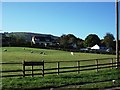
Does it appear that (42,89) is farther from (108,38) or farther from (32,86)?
(108,38)

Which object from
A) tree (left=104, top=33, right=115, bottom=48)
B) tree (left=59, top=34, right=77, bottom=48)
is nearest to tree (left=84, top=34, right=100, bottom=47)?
tree (left=59, top=34, right=77, bottom=48)

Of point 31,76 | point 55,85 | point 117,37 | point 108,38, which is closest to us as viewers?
point 55,85

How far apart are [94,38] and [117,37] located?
498 ft

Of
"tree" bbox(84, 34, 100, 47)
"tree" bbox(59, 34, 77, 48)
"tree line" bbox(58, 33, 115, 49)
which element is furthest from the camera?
"tree" bbox(59, 34, 77, 48)

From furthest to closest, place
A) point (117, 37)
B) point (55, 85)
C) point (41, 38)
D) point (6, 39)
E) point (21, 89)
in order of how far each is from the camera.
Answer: point (41, 38)
point (6, 39)
point (117, 37)
point (55, 85)
point (21, 89)

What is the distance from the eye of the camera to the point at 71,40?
179625mm

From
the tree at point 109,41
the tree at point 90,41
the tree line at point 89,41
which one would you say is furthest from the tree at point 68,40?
the tree at point 109,41

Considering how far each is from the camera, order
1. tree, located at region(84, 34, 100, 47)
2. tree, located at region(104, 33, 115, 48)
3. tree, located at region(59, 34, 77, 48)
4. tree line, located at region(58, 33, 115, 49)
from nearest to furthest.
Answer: tree, located at region(104, 33, 115, 48), tree line, located at region(58, 33, 115, 49), tree, located at region(84, 34, 100, 47), tree, located at region(59, 34, 77, 48)

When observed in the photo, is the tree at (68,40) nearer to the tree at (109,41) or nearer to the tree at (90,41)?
Result: the tree at (90,41)

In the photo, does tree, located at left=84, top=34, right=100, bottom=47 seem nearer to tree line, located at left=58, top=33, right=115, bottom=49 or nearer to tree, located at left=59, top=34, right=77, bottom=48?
tree line, located at left=58, top=33, right=115, bottom=49

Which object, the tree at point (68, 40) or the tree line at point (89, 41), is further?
the tree at point (68, 40)

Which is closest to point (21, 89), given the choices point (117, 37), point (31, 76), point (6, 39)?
point (31, 76)

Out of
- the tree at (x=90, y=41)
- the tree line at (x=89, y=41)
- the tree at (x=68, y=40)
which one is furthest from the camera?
the tree at (x=68, y=40)

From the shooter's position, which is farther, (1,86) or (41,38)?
(41,38)
